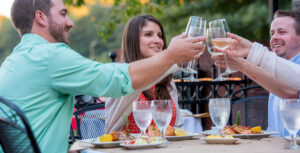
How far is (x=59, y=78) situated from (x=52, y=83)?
46 mm

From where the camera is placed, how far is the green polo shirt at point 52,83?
1.63 meters

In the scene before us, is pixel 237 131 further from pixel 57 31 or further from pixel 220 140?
pixel 57 31

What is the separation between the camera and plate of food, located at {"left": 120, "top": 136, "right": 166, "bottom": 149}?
5.19 ft

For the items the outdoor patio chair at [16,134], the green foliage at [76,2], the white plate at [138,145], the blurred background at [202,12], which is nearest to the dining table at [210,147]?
the white plate at [138,145]

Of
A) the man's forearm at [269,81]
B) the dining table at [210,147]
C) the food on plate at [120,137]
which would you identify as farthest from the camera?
the man's forearm at [269,81]

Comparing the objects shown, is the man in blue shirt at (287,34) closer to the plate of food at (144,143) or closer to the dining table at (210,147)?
the dining table at (210,147)

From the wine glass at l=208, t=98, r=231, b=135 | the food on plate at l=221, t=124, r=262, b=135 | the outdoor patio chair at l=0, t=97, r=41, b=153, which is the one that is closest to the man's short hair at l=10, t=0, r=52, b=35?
the outdoor patio chair at l=0, t=97, r=41, b=153

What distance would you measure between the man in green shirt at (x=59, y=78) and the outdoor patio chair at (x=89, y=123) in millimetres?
786

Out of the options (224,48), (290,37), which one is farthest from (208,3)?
(224,48)

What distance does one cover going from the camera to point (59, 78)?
5.39 feet

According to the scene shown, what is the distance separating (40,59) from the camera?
1658mm

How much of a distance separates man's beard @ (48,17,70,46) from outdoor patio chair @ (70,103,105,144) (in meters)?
0.70

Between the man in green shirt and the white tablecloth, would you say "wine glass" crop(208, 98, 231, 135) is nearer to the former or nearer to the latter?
the man in green shirt

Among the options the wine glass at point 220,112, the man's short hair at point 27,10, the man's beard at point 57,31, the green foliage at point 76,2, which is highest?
the green foliage at point 76,2
